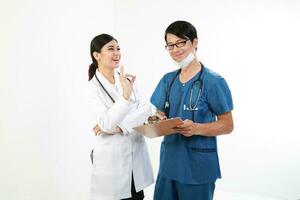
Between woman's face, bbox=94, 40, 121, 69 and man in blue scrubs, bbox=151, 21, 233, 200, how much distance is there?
11.5 inches

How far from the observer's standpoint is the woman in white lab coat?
1.62 metres

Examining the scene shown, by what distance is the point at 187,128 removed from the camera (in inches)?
56.3

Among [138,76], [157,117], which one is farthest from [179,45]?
[138,76]

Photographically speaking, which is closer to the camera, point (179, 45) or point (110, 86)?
point (179, 45)

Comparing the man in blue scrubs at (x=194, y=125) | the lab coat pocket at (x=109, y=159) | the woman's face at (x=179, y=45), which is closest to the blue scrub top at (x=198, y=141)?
the man in blue scrubs at (x=194, y=125)

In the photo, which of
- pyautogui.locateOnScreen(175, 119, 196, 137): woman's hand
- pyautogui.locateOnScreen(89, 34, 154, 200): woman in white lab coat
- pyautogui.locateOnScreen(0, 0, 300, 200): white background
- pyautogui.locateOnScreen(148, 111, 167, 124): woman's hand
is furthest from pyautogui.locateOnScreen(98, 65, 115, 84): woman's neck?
pyautogui.locateOnScreen(0, 0, 300, 200): white background

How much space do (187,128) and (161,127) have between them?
4.6 inches

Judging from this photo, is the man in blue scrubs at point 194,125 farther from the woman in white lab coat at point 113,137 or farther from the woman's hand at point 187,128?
the woman in white lab coat at point 113,137

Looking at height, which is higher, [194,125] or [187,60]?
[187,60]

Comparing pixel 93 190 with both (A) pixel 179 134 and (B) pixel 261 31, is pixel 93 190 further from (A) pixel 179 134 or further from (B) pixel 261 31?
(B) pixel 261 31

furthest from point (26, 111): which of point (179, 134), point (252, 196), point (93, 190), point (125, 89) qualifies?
point (252, 196)

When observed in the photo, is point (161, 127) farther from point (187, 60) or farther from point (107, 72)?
point (107, 72)

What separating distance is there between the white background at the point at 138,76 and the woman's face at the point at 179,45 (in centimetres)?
101

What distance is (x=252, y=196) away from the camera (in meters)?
2.92
